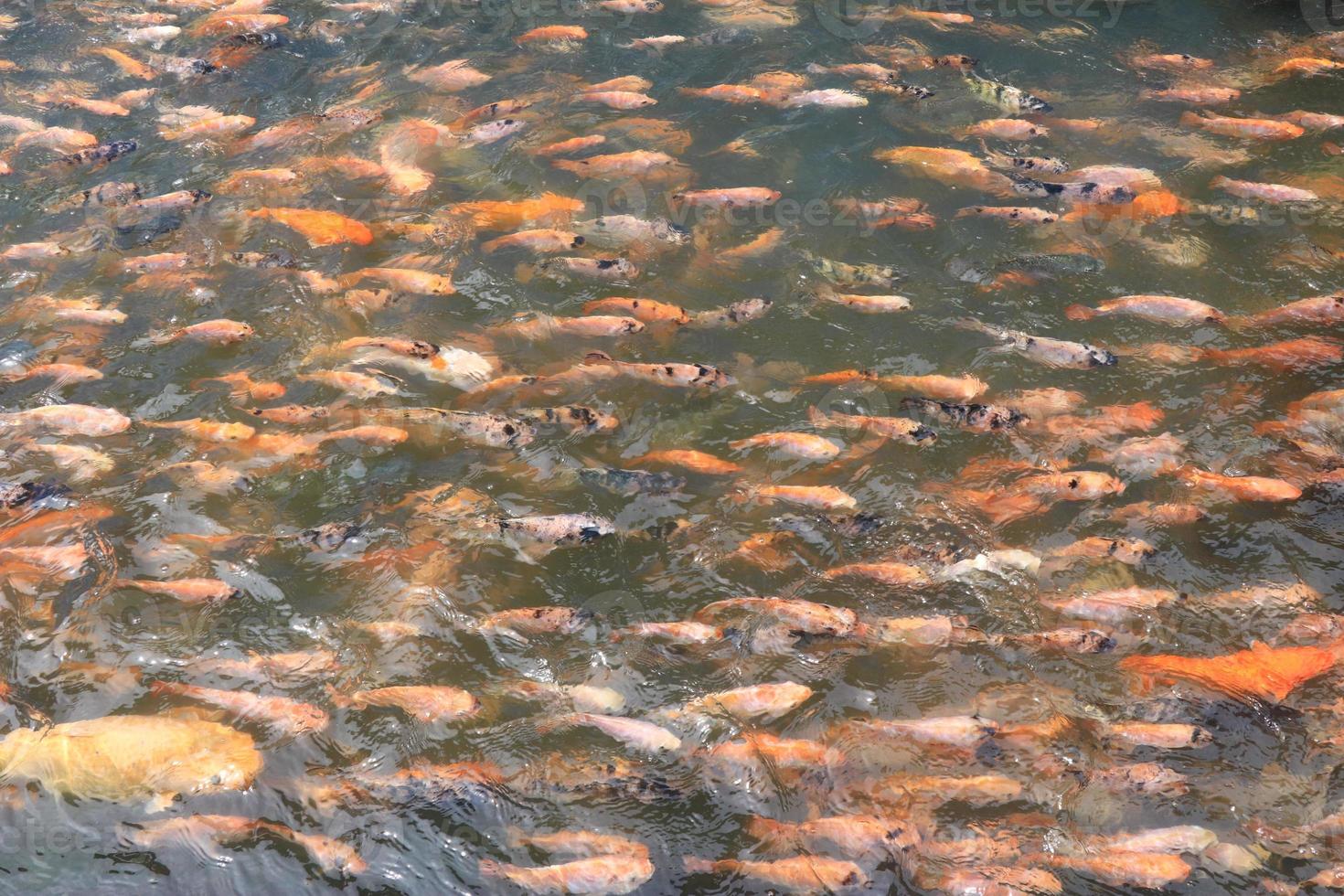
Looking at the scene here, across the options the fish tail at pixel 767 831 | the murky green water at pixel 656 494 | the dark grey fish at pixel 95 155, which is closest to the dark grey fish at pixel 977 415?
the murky green water at pixel 656 494

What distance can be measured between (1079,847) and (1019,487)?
2.39 m

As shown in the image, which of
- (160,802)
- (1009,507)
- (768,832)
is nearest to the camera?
(768,832)

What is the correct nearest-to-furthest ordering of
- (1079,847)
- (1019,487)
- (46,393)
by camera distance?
(1079,847)
(1019,487)
(46,393)

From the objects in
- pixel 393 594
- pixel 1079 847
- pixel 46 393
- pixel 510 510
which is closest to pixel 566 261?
pixel 510 510

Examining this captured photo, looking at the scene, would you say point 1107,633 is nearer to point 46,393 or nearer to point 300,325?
point 300,325

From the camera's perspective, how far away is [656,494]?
6.60 meters

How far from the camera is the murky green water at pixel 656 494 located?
5.07 metres

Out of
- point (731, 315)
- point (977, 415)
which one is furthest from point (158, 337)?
point (977, 415)

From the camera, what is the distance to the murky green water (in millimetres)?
5070

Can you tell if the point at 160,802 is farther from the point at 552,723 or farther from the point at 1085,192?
the point at 1085,192

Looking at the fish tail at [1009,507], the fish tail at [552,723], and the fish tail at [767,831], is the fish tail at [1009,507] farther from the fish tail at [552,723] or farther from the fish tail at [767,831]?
the fish tail at [552,723]

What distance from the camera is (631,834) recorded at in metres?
4.92

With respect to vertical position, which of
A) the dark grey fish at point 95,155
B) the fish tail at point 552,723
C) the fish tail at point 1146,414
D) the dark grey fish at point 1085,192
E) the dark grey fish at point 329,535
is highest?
the dark grey fish at point 95,155

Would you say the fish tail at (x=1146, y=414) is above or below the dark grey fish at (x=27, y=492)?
→ above
